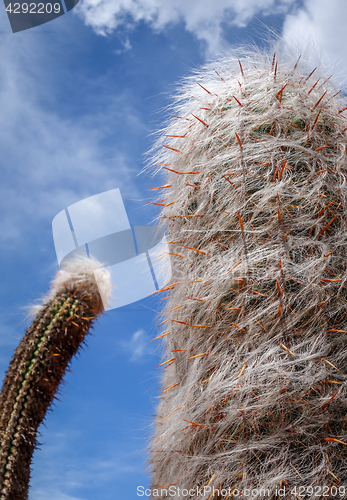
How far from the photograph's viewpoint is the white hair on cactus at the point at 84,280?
256 cm

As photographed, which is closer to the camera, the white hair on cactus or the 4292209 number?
the 4292209 number

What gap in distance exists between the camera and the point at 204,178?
1295 mm

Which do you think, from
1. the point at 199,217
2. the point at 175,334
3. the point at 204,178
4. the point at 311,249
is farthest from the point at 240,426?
the point at 204,178

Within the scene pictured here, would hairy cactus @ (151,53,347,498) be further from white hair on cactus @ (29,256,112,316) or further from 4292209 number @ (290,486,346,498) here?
white hair on cactus @ (29,256,112,316)

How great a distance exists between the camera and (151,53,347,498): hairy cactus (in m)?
1.03

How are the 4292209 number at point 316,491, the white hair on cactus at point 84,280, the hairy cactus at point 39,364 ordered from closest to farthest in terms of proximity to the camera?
the 4292209 number at point 316,491 < the hairy cactus at point 39,364 < the white hair on cactus at point 84,280

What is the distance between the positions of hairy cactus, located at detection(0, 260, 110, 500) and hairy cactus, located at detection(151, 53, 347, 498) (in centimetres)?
115

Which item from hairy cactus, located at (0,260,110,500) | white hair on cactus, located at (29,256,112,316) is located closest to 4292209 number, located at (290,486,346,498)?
hairy cactus, located at (0,260,110,500)

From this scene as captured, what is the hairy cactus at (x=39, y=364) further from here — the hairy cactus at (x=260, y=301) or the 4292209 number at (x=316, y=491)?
the 4292209 number at (x=316, y=491)

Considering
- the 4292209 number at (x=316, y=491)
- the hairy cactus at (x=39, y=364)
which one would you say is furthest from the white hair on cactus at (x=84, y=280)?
the 4292209 number at (x=316, y=491)

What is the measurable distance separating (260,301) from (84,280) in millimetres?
1699

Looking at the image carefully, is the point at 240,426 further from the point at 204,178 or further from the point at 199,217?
the point at 204,178

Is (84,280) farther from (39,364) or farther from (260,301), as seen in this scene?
A: (260,301)

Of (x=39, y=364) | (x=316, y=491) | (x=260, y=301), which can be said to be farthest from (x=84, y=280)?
(x=316, y=491)
